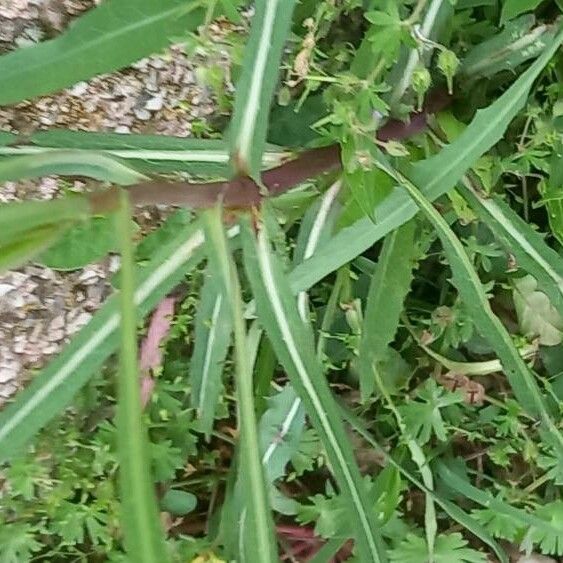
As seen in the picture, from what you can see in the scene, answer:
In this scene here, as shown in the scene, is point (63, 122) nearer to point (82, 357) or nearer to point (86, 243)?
point (86, 243)

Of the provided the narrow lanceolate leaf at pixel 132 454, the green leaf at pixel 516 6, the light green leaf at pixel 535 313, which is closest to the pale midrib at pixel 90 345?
the narrow lanceolate leaf at pixel 132 454

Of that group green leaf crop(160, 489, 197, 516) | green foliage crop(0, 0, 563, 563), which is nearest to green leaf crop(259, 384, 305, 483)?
green foliage crop(0, 0, 563, 563)

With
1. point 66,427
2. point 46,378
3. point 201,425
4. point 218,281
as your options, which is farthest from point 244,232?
point 66,427

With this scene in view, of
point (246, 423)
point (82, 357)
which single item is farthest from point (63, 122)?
point (246, 423)

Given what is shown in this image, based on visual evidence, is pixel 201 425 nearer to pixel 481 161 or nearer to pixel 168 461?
pixel 168 461

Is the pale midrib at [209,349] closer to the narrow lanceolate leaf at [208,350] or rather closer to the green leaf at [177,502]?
the narrow lanceolate leaf at [208,350]
